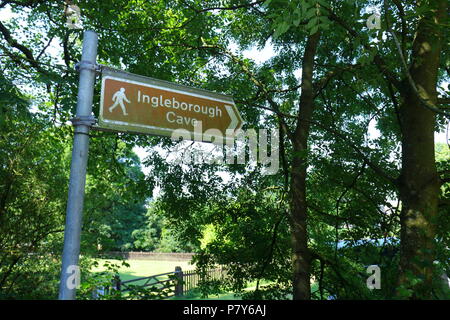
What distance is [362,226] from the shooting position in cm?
595

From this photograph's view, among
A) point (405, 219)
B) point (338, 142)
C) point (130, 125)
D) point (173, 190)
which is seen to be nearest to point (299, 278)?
point (338, 142)

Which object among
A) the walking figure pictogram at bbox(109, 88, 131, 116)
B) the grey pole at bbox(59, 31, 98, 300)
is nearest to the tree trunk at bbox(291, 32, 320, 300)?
the walking figure pictogram at bbox(109, 88, 131, 116)

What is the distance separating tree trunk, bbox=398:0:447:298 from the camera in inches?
133

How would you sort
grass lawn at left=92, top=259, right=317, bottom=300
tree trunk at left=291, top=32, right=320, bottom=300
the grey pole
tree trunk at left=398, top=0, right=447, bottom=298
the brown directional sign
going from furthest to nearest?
grass lawn at left=92, top=259, right=317, bottom=300 → tree trunk at left=291, top=32, right=320, bottom=300 → tree trunk at left=398, top=0, right=447, bottom=298 → the brown directional sign → the grey pole

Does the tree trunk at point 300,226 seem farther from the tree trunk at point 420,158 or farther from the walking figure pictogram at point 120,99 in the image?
the walking figure pictogram at point 120,99

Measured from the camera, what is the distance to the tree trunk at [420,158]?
133 inches

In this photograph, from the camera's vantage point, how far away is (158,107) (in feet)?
7.39

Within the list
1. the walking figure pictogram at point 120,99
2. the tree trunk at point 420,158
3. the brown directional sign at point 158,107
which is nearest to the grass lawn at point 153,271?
the tree trunk at point 420,158

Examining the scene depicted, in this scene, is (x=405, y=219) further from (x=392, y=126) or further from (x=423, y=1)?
(x=392, y=126)

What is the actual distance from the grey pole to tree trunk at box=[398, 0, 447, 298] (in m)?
2.74

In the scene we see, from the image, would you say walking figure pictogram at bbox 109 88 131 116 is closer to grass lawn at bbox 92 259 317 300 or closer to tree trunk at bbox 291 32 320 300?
tree trunk at bbox 291 32 320 300

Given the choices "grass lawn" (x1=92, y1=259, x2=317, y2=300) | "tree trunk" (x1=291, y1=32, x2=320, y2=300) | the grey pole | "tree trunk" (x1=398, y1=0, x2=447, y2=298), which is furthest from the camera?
"grass lawn" (x1=92, y1=259, x2=317, y2=300)

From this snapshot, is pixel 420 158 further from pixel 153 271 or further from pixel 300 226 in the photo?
pixel 153 271
